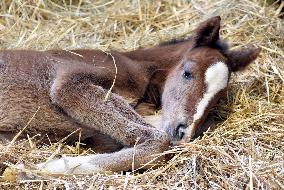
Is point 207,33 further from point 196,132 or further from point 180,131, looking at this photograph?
point 180,131

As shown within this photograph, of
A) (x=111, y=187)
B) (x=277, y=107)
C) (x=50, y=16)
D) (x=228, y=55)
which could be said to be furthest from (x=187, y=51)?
(x=50, y=16)

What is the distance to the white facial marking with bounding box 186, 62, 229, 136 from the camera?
4520mm

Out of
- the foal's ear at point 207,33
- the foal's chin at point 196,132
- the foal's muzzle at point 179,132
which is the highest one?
the foal's ear at point 207,33

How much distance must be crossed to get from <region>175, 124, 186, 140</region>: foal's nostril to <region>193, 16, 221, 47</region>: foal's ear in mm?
875

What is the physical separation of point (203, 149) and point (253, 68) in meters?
1.80

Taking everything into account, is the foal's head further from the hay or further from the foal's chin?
the hay

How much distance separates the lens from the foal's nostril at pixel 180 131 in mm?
4406

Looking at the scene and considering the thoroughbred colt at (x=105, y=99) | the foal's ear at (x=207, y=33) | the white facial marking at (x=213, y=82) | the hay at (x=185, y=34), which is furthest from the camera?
the foal's ear at (x=207, y=33)

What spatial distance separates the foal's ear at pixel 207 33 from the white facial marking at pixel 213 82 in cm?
29

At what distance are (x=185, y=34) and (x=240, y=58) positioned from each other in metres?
1.34

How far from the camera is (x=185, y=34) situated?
631 cm

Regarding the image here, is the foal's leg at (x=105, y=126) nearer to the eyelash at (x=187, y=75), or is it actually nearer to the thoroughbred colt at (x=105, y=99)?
the thoroughbred colt at (x=105, y=99)

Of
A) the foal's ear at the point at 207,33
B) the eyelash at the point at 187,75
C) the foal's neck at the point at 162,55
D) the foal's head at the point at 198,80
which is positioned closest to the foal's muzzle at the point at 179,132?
the foal's head at the point at 198,80

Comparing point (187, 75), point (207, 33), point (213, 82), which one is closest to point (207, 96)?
point (213, 82)
